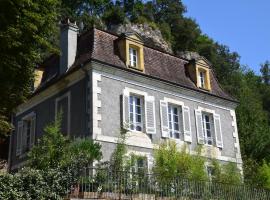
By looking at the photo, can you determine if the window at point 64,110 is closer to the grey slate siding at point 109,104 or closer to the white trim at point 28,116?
the grey slate siding at point 109,104

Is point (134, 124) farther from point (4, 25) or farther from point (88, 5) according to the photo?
point (88, 5)

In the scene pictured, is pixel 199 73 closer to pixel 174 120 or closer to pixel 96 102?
pixel 174 120

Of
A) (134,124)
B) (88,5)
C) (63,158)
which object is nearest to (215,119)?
(134,124)

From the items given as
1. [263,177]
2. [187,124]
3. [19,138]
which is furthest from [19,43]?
[263,177]

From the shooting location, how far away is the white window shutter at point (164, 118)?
19.4 metres

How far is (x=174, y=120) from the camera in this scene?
20.3 m

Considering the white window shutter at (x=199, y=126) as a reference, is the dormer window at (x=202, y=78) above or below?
above

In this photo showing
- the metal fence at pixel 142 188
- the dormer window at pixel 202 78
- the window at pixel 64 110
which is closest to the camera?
the metal fence at pixel 142 188

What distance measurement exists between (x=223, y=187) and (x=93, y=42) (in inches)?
325

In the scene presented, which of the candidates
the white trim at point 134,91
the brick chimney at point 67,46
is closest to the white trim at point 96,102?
the white trim at point 134,91

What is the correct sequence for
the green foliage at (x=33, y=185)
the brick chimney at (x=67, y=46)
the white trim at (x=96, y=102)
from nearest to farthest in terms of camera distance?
the green foliage at (x=33, y=185) < the white trim at (x=96, y=102) < the brick chimney at (x=67, y=46)

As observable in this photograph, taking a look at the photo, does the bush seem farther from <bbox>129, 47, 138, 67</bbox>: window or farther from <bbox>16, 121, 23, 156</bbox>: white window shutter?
<bbox>16, 121, 23, 156</bbox>: white window shutter

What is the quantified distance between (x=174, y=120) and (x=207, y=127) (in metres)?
2.18

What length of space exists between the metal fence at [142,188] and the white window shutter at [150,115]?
4667mm
